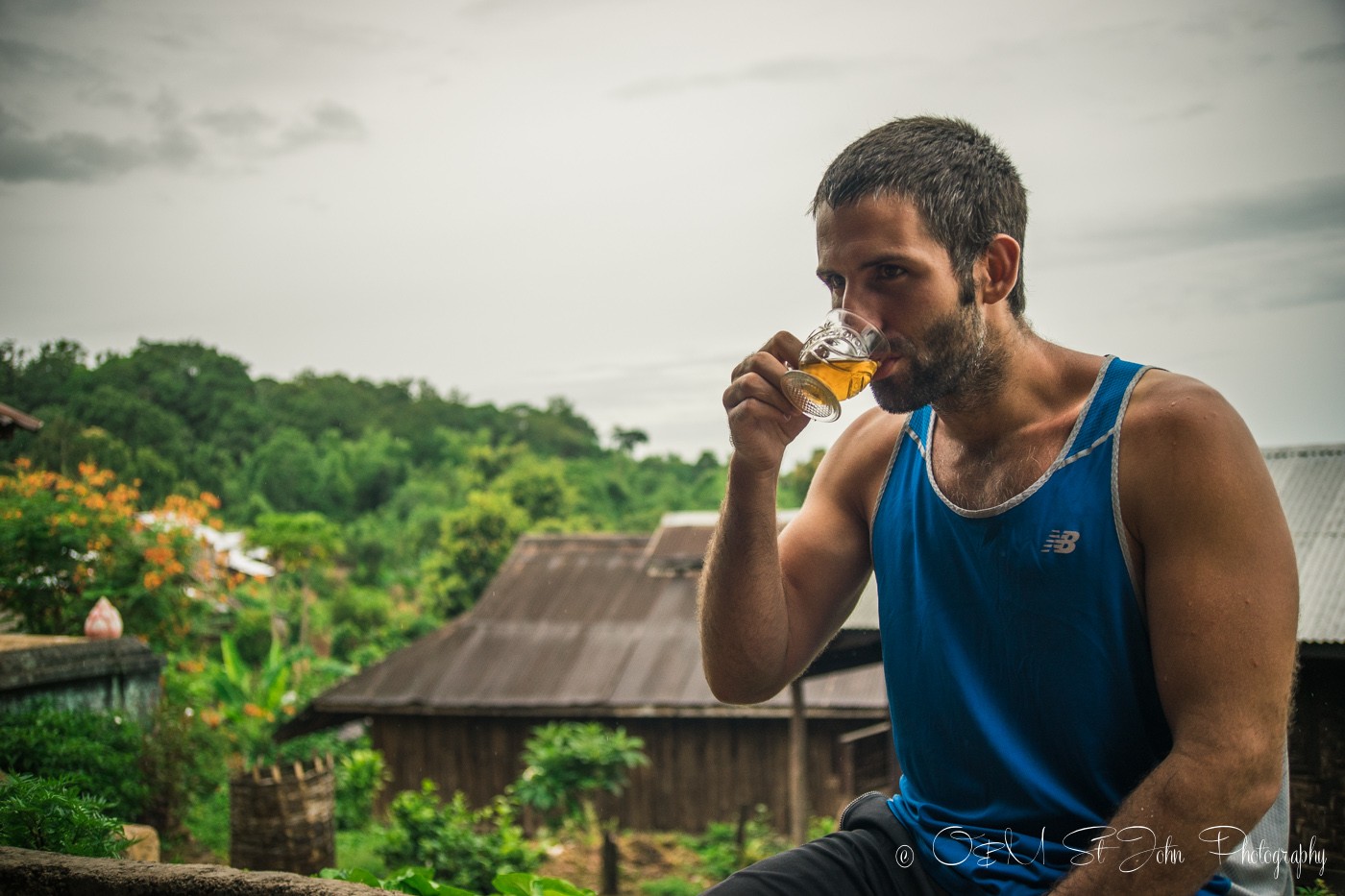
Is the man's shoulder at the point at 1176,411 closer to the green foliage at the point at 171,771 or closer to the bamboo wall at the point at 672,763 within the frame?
the green foliage at the point at 171,771

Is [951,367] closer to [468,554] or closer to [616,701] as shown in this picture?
[616,701]

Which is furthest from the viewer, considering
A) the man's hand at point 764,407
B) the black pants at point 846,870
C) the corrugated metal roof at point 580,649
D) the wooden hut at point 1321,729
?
the corrugated metal roof at point 580,649

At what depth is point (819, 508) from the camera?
7.03 feet

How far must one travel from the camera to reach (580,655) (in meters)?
15.0

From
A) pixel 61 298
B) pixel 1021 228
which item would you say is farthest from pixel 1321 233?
pixel 61 298

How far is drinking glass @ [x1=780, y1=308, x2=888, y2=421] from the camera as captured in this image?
1.74 meters

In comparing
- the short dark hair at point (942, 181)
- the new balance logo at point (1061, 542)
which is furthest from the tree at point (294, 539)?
the new balance logo at point (1061, 542)

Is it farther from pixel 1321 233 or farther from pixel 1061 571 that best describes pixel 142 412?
pixel 1061 571

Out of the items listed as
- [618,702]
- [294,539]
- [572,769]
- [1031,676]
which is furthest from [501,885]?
[294,539]

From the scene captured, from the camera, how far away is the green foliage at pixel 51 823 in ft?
8.11

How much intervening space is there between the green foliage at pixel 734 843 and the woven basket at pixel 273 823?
489 cm

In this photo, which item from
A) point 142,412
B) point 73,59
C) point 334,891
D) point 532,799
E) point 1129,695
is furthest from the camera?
point 142,412

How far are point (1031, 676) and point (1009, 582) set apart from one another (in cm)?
14

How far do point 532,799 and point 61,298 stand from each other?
11.7 meters
